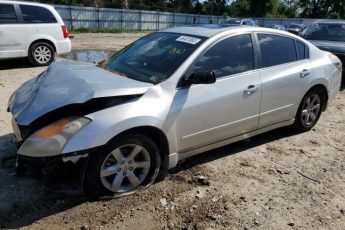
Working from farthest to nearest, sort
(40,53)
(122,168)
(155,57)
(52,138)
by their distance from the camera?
(40,53) → (155,57) → (122,168) → (52,138)

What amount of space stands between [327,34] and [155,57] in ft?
24.4

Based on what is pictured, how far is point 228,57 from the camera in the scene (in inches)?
172

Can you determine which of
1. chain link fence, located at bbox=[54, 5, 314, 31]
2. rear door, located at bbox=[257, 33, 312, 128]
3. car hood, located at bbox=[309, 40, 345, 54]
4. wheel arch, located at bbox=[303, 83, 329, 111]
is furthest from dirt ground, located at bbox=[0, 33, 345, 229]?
chain link fence, located at bbox=[54, 5, 314, 31]

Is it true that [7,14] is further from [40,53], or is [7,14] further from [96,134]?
[96,134]

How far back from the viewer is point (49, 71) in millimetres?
4391

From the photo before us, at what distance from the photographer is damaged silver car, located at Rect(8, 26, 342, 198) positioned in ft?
10.9

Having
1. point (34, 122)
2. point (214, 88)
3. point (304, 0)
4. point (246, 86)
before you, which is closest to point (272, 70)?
point (246, 86)

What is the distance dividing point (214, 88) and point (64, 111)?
164 centimetres

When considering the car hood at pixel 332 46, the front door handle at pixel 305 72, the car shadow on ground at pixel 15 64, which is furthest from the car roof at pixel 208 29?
the car shadow on ground at pixel 15 64

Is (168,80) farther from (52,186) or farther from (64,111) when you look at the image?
(52,186)

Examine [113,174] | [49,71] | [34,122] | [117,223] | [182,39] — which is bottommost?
[117,223]

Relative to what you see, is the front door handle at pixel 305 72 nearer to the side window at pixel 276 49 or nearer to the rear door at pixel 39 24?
the side window at pixel 276 49

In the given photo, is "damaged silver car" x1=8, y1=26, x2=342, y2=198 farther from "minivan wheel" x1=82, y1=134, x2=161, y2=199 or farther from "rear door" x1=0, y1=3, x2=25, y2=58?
"rear door" x1=0, y1=3, x2=25, y2=58

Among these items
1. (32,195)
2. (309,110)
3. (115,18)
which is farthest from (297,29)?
(115,18)
